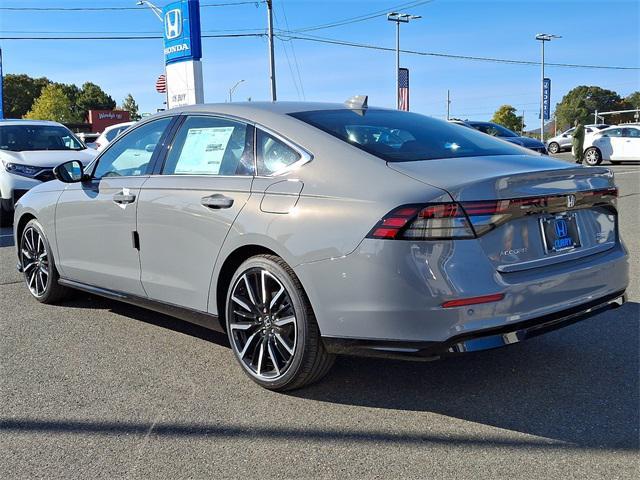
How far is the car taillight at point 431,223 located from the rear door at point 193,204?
3.46ft

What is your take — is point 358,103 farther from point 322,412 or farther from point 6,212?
point 6,212

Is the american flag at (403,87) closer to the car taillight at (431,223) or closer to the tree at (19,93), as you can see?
the car taillight at (431,223)

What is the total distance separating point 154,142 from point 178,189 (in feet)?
2.22

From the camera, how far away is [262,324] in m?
3.67

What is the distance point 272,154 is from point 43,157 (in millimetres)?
7995

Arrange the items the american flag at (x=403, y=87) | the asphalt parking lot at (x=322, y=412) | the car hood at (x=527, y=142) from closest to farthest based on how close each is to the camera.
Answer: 1. the asphalt parking lot at (x=322, y=412)
2. the car hood at (x=527, y=142)
3. the american flag at (x=403, y=87)

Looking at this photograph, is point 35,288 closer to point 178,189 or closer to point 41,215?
point 41,215

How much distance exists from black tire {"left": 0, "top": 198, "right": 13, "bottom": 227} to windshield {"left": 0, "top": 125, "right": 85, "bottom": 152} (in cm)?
107

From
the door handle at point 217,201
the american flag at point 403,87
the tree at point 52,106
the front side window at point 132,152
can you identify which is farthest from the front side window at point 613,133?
the tree at point 52,106

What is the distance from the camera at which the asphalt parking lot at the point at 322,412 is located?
2834 millimetres

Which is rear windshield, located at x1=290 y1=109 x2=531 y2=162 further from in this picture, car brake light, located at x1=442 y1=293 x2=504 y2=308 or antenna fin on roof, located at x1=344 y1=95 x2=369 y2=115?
car brake light, located at x1=442 y1=293 x2=504 y2=308

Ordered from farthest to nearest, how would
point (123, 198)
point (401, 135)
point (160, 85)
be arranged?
point (160, 85)
point (123, 198)
point (401, 135)

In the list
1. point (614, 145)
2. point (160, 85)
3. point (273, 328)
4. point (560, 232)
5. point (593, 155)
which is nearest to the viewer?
point (560, 232)

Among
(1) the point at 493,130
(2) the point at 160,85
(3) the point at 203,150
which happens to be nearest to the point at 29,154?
(3) the point at 203,150
